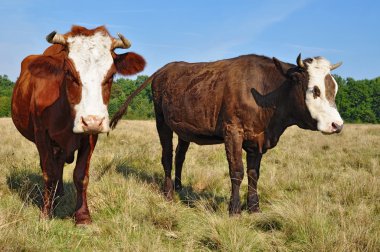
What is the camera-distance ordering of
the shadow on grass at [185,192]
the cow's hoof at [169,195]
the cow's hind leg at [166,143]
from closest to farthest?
the shadow on grass at [185,192], the cow's hoof at [169,195], the cow's hind leg at [166,143]

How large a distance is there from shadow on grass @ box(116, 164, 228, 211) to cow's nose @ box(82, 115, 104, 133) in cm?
209

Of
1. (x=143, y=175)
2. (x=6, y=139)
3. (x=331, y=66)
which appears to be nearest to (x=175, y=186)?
(x=143, y=175)

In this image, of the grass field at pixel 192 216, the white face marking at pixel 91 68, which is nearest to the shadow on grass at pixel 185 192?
the grass field at pixel 192 216

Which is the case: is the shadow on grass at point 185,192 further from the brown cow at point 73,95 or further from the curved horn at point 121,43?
the curved horn at point 121,43

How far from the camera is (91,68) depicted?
3.49m

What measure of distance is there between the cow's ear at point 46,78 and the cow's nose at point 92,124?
1034 millimetres

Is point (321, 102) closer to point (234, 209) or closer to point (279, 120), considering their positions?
point (279, 120)

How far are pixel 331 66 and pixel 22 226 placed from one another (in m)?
3.76

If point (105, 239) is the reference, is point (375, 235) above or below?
above

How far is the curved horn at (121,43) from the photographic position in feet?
12.6

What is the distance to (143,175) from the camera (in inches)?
278

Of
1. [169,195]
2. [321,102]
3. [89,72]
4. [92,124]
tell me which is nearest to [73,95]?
[89,72]

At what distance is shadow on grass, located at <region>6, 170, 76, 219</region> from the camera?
4664 mm

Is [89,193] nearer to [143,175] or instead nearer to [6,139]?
[143,175]
